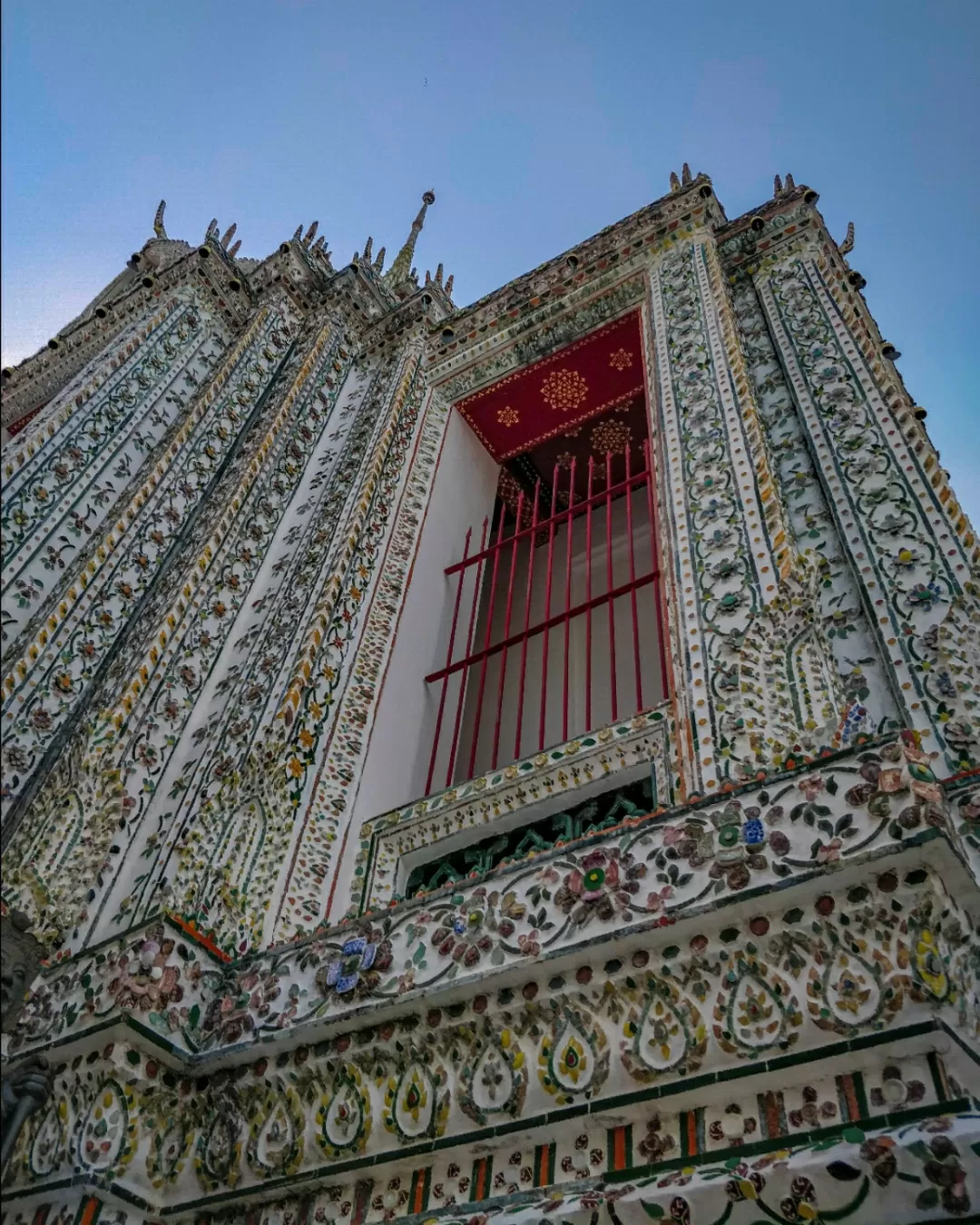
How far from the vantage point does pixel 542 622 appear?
6078mm

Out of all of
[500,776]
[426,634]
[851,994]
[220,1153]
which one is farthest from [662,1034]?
[426,634]

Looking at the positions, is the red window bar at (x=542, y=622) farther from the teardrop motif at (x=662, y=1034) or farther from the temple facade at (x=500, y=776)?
the teardrop motif at (x=662, y=1034)

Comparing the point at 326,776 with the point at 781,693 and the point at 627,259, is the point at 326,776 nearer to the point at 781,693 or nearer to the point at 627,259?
the point at 781,693

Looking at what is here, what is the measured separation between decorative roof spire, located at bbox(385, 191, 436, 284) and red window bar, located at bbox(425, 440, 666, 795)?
538 centimetres

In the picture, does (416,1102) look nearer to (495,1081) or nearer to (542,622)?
(495,1081)

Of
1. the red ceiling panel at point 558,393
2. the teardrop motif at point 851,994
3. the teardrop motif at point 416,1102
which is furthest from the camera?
the red ceiling panel at point 558,393

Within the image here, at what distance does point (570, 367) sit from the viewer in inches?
292

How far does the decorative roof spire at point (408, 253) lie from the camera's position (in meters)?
12.0

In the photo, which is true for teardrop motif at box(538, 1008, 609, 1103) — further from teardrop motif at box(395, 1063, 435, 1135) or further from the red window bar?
the red window bar

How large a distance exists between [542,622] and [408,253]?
8074 mm

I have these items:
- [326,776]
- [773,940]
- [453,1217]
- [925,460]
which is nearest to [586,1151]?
[453,1217]

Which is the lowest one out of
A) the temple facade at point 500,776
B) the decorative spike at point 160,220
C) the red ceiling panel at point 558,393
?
the temple facade at point 500,776

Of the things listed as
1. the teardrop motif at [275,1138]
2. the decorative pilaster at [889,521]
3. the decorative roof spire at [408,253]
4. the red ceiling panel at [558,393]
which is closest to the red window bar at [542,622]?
the red ceiling panel at [558,393]

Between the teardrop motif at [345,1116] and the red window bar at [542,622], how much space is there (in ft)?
6.78
